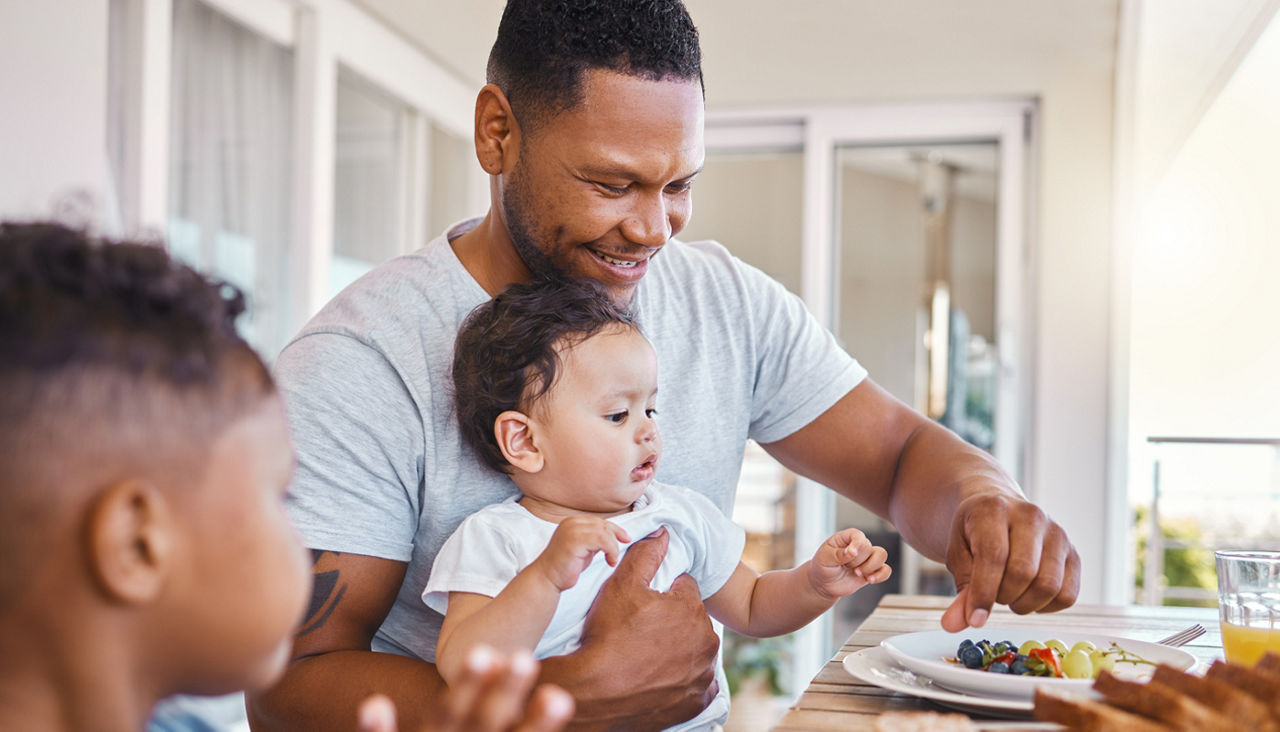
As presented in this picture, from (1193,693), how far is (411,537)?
88cm

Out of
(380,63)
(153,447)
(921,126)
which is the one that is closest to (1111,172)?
(921,126)

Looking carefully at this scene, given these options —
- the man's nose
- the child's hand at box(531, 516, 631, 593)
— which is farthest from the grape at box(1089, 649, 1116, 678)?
the man's nose

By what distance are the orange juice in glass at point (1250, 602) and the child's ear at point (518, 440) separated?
0.76 meters

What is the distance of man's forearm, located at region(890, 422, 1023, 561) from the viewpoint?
1.44 m

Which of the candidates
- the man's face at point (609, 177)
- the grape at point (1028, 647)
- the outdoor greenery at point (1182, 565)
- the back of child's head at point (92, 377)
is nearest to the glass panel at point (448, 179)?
the man's face at point (609, 177)

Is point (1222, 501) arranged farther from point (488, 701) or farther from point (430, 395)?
point (488, 701)

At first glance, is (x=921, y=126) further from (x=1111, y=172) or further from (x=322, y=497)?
(x=322, y=497)

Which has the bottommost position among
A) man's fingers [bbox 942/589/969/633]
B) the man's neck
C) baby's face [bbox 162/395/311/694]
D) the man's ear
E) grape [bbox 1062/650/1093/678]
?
grape [bbox 1062/650/1093/678]

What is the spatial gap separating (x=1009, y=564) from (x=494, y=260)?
80 cm

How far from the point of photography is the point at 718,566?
4.77 feet

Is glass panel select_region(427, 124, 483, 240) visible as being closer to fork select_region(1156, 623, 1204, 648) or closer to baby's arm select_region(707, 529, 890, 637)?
baby's arm select_region(707, 529, 890, 637)

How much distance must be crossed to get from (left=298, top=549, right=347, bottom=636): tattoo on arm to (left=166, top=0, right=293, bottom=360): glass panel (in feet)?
5.32

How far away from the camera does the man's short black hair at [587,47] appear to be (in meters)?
1.41

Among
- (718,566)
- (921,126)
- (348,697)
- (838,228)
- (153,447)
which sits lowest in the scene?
(348,697)
